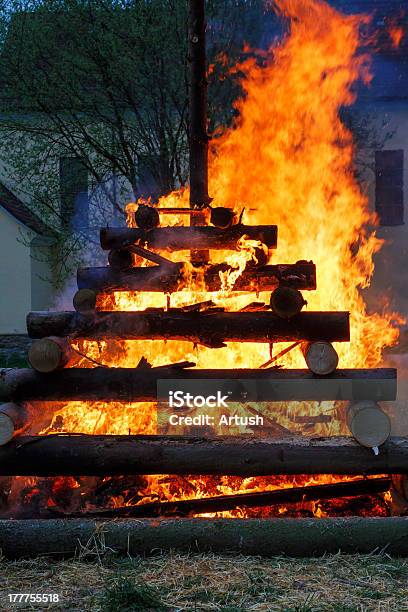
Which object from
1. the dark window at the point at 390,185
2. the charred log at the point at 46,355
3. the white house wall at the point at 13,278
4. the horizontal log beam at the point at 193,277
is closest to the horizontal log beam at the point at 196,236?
the horizontal log beam at the point at 193,277

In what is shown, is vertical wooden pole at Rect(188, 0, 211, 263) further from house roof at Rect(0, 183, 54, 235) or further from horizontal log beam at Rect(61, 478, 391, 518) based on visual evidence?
house roof at Rect(0, 183, 54, 235)

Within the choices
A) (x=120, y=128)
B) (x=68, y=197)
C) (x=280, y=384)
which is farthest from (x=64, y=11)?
(x=280, y=384)

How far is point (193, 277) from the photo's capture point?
23.9 feet

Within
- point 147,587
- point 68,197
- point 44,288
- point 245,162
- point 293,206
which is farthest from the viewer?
point 44,288

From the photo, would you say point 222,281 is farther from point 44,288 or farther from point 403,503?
point 44,288

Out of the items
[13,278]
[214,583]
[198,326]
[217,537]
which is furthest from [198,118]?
[13,278]

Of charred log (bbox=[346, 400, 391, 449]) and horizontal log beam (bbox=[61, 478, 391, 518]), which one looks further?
horizontal log beam (bbox=[61, 478, 391, 518])

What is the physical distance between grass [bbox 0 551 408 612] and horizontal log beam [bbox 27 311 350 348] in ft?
6.75

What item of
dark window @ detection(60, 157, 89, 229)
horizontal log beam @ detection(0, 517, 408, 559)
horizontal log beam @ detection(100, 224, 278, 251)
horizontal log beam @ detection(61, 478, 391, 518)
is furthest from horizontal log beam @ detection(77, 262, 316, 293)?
dark window @ detection(60, 157, 89, 229)

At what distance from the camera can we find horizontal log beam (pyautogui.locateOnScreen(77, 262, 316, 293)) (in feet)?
23.6

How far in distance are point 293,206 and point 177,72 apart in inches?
223

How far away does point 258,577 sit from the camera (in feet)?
16.1

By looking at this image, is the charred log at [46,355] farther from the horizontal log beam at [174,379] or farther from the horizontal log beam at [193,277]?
the horizontal log beam at [193,277]

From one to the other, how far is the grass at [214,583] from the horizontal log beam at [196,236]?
132 inches
